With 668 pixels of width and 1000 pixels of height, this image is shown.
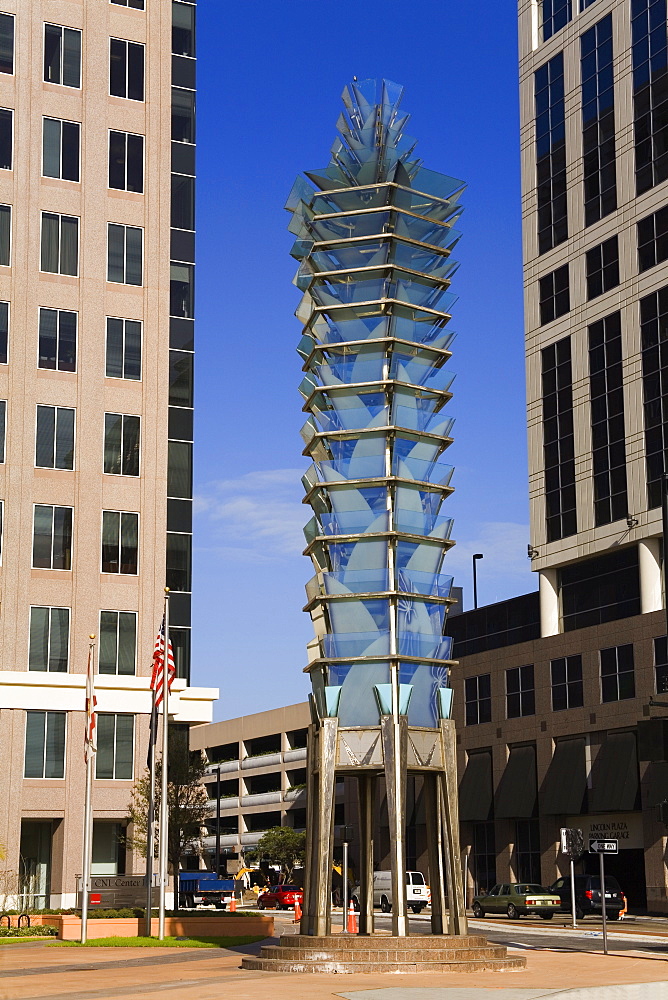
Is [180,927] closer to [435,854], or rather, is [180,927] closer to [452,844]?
[435,854]

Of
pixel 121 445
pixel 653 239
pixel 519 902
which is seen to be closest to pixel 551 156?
pixel 653 239

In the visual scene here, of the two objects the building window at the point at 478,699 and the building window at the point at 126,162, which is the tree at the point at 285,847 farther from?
the building window at the point at 126,162

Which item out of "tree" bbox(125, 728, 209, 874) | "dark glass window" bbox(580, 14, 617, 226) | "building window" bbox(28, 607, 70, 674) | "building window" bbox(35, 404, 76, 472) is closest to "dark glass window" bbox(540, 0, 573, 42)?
"dark glass window" bbox(580, 14, 617, 226)

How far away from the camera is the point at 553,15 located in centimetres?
8600

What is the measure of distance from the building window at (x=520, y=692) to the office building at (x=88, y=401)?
2701cm

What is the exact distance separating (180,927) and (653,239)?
Result: 48.5m

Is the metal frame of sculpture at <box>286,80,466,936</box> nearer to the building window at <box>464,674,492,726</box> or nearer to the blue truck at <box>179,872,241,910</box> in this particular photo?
the blue truck at <box>179,872,241,910</box>

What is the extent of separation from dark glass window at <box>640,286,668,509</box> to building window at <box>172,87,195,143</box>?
2714cm

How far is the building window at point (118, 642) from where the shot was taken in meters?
58.3

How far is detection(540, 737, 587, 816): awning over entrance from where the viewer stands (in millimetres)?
74250

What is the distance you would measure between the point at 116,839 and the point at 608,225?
45392mm

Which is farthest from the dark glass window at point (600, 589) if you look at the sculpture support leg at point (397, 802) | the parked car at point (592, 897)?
the sculpture support leg at point (397, 802)

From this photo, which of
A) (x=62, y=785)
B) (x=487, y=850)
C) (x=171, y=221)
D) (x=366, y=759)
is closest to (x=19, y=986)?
(x=366, y=759)

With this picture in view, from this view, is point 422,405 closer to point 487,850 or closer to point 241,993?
point 241,993
